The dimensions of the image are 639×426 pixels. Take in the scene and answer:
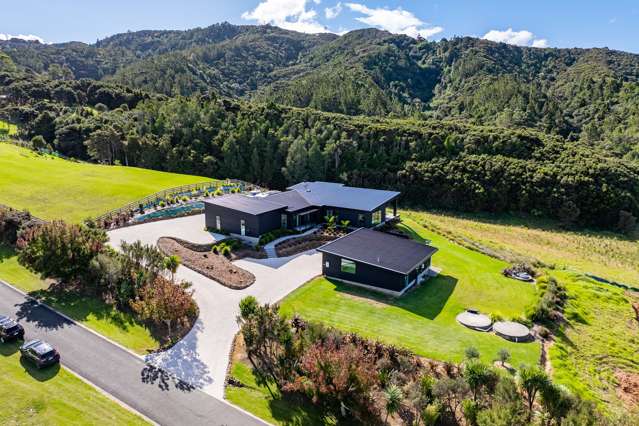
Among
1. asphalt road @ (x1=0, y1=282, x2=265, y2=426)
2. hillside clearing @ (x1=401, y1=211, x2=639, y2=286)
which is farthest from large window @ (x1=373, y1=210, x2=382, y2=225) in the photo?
asphalt road @ (x1=0, y1=282, x2=265, y2=426)

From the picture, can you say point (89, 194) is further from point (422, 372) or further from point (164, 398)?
point (422, 372)

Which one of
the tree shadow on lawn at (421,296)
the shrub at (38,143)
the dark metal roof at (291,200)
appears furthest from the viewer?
the shrub at (38,143)

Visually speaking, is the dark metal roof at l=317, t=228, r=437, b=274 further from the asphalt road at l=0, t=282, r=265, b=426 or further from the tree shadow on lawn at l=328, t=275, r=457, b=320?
the asphalt road at l=0, t=282, r=265, b=426

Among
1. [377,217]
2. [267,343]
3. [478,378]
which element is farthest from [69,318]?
[377,217]

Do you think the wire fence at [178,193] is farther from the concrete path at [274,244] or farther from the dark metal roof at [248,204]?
the concrete path at [274,244]

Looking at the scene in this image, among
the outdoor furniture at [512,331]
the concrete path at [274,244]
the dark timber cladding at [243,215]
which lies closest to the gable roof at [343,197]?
the concrete path at [274,244]

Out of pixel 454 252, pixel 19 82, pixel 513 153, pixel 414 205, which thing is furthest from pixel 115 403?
pixel 19 82
